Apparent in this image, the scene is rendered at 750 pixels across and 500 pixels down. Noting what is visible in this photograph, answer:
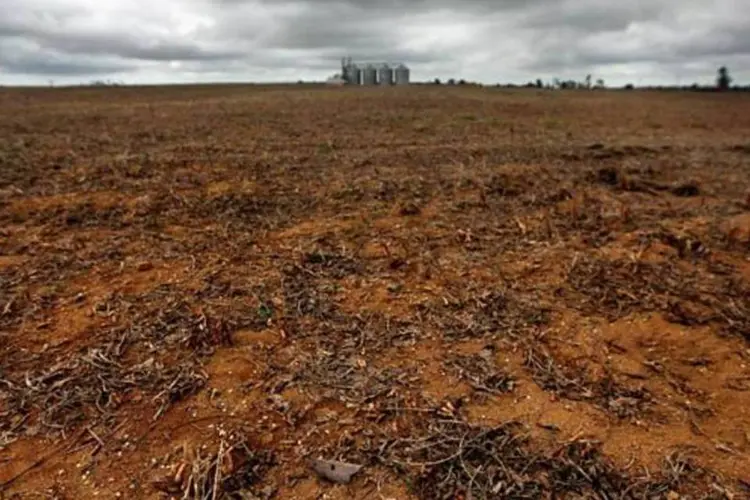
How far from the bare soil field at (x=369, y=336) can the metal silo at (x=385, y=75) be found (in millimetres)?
44333

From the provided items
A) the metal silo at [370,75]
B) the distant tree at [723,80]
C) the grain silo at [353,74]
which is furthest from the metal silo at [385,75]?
the distant tree at [723,80]

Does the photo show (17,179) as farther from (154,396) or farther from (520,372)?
(520,372)

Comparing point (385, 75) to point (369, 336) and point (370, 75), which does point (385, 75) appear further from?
point (369, 336)

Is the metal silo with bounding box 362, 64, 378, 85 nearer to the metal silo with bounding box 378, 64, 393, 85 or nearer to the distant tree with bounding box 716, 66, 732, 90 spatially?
the metal silo with bounding box 378, 64, 393, 85

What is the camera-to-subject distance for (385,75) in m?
49.5

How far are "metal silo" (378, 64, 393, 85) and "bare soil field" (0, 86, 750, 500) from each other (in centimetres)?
4433

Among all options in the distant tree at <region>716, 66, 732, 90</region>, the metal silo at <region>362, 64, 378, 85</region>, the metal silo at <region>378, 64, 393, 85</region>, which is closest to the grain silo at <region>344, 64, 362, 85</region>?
the metal silo at <region>362, 64, 378, 85</region>

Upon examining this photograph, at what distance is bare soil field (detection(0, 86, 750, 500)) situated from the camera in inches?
92.7

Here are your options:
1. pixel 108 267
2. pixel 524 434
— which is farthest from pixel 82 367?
pixel 524 434

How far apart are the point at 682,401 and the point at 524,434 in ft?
2.93

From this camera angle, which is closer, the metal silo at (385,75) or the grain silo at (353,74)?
the metal silo at (385,75)

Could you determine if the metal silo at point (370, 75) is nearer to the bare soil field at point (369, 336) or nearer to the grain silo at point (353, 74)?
the grain silo at point (353, 74)

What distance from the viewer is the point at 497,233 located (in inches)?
201

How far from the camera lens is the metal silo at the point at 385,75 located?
49406mm
